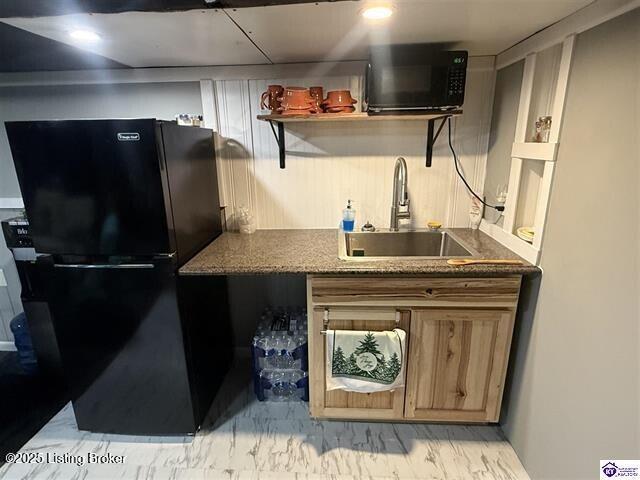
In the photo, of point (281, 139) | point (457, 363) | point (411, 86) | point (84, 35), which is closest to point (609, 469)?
point (457, 363)

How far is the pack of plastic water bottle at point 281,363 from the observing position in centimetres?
184

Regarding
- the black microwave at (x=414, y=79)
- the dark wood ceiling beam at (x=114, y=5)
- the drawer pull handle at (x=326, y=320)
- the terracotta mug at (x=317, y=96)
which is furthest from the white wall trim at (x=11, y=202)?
the black microwave at (x=414, y=79)

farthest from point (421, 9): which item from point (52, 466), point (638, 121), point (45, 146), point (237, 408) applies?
point (52, 466)

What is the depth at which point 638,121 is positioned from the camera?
2.95 ft

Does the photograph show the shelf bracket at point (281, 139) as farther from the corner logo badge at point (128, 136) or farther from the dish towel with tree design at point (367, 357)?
the dish towel with tree design at point (367, 357)

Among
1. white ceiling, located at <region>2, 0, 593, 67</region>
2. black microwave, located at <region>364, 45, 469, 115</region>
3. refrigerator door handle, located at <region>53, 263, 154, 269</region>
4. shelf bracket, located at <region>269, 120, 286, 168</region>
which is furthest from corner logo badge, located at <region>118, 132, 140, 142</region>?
black microwave, located at <region>364, 45, 469, 115</region>

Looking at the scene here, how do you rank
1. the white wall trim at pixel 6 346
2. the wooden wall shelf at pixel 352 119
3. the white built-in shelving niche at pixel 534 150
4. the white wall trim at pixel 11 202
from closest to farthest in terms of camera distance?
1. the white built-in shelving niche at pixel 534 150
2. the wooden wall shelf at pixel 352 119
3. the white wall trim at pixel 11 202
4. the white wall trim at pixel 6 346

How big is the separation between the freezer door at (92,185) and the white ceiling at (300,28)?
1.18 feet

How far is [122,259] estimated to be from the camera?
4.66ft

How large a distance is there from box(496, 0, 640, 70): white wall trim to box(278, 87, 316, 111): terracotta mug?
99cm

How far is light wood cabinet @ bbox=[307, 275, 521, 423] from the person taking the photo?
1.46 meters

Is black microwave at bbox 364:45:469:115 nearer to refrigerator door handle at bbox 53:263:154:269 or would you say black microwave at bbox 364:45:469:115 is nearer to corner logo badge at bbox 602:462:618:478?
refrigerator door handle at bbox 53:263:154:269

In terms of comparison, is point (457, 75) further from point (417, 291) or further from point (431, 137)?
point (417, 291)

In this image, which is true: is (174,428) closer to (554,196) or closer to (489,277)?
(489,277)
